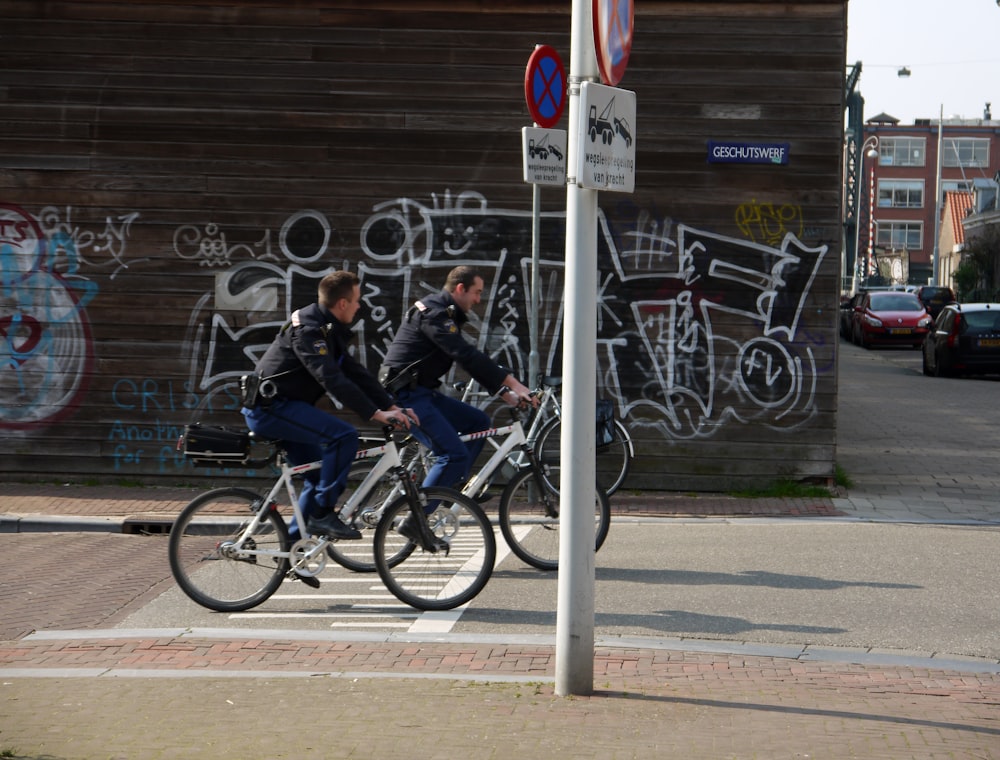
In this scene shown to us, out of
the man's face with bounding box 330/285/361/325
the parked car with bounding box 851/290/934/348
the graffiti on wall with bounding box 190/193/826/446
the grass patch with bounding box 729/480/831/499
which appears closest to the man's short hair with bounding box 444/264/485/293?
the man's face with bounding box 330/285/361/325

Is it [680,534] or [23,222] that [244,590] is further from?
[23,222]

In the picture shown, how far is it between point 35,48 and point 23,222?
1.51 m

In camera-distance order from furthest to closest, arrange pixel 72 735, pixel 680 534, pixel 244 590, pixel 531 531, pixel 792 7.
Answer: pixel 792 7, pixel 680 534, pixel 531 531, pixel 244 590, pixel 72 735

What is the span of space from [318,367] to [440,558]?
1.28 metres

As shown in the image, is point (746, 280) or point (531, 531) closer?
point (531, 531)

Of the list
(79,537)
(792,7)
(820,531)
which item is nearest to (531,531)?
(820,531)

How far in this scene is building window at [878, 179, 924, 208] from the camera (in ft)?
342

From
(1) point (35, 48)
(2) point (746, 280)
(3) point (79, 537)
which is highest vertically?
(1) point (35, 48)

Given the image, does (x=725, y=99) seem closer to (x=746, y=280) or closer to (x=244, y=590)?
(x=746, y=280)

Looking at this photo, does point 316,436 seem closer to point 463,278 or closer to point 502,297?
point 463,278

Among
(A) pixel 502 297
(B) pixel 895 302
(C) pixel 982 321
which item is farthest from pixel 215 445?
(B) pixel 895 302

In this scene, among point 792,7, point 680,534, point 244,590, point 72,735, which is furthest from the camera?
point 792,7

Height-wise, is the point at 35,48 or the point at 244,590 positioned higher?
the point at 35,48

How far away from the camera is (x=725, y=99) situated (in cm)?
1128
